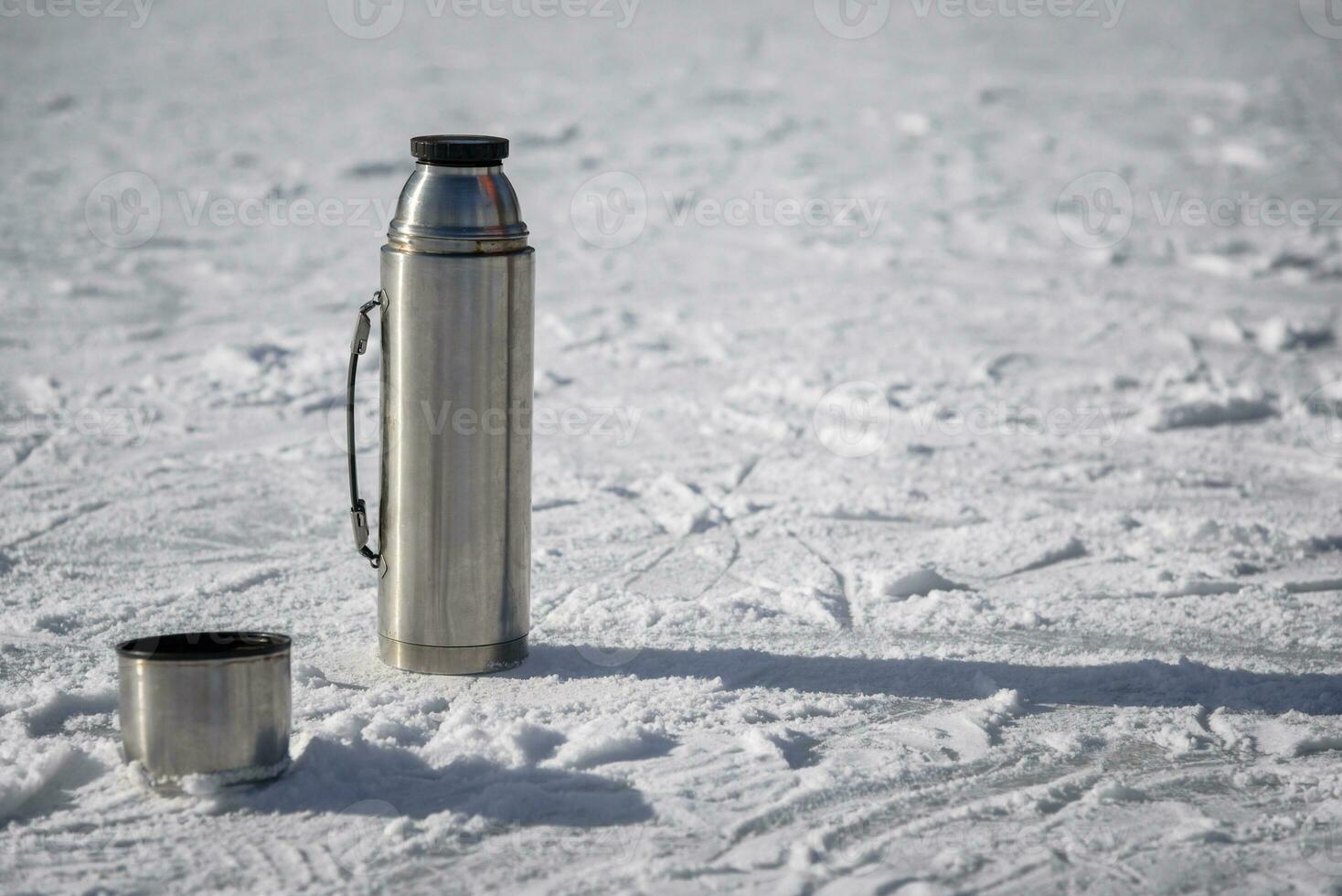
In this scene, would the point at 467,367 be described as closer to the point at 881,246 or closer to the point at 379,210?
the point at 881,246

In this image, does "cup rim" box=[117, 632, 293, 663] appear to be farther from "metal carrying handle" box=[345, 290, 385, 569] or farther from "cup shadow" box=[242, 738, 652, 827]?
"metal carrying handle" box=[345, 290, 385, 569]

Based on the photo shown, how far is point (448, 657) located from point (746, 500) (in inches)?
76.0

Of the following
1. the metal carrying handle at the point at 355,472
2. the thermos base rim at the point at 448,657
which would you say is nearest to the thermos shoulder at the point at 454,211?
the metal carrying handle at the point at 355,472

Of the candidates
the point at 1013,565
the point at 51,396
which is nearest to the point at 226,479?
the point at 51,396

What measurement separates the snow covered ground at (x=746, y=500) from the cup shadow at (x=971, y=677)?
1 centimetres

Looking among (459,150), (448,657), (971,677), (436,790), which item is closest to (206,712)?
(436,790)

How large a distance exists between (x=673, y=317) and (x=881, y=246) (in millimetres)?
2449

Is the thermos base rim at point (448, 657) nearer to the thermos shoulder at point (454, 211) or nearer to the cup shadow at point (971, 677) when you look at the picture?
the cup shadow at point (971, 677)

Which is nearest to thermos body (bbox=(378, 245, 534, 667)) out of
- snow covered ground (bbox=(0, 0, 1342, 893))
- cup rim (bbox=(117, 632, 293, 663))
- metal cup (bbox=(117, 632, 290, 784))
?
snow covered ground (bbox=(0, 0, 1342, 893))

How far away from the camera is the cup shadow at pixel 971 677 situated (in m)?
3.81

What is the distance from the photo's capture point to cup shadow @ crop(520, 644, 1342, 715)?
3809 mm

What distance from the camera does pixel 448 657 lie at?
3826 mm

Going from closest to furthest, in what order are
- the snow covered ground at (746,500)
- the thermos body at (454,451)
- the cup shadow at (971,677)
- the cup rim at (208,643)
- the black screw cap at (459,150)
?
the snow covered ground at (746,500) → the cup rim at (208,643) → the black screw cap at (459,150) → the thermos body at (454,451) → the cup shadow at (971,677)

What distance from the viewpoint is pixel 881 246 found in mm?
10359
